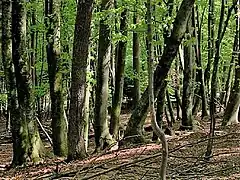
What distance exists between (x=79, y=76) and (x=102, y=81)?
305 cm

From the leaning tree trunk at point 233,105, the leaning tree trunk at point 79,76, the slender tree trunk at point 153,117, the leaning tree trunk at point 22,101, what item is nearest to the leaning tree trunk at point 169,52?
the leaning tree trunk at point 79,76

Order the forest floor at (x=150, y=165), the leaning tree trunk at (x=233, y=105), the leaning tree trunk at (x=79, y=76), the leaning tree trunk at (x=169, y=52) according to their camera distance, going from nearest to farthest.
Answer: the forest floor at (x=150, y=165), the leaning tree trunk at (x=79, y=76), the leaning tree trunk at (x=169, y=52), the leaning tree trunk at (x=233, y=105)

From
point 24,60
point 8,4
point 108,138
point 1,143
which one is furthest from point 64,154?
point 1,143

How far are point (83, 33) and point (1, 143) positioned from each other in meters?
14.5

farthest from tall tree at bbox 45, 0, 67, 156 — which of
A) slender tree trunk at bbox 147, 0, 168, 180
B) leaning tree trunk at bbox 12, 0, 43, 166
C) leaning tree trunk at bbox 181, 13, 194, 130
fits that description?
slender tree trunk at bbox 147, 0, 168, 180

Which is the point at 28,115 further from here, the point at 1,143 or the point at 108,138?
the point at 1,143

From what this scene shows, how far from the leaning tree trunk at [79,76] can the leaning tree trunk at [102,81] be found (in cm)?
258

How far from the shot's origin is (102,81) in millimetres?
12289

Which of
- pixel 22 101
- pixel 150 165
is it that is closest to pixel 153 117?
pixel 150 165

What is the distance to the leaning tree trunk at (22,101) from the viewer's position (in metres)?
11.1

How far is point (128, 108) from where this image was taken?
119ft

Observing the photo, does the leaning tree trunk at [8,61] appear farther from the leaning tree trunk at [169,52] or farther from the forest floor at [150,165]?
the leaning tree trunk at [169,52]

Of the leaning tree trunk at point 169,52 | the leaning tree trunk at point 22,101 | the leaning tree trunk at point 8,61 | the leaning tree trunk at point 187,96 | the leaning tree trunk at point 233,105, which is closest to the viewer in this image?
the leaning tree trunk at point 169,52

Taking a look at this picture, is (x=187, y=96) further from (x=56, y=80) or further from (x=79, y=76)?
(x=79, y=76)
